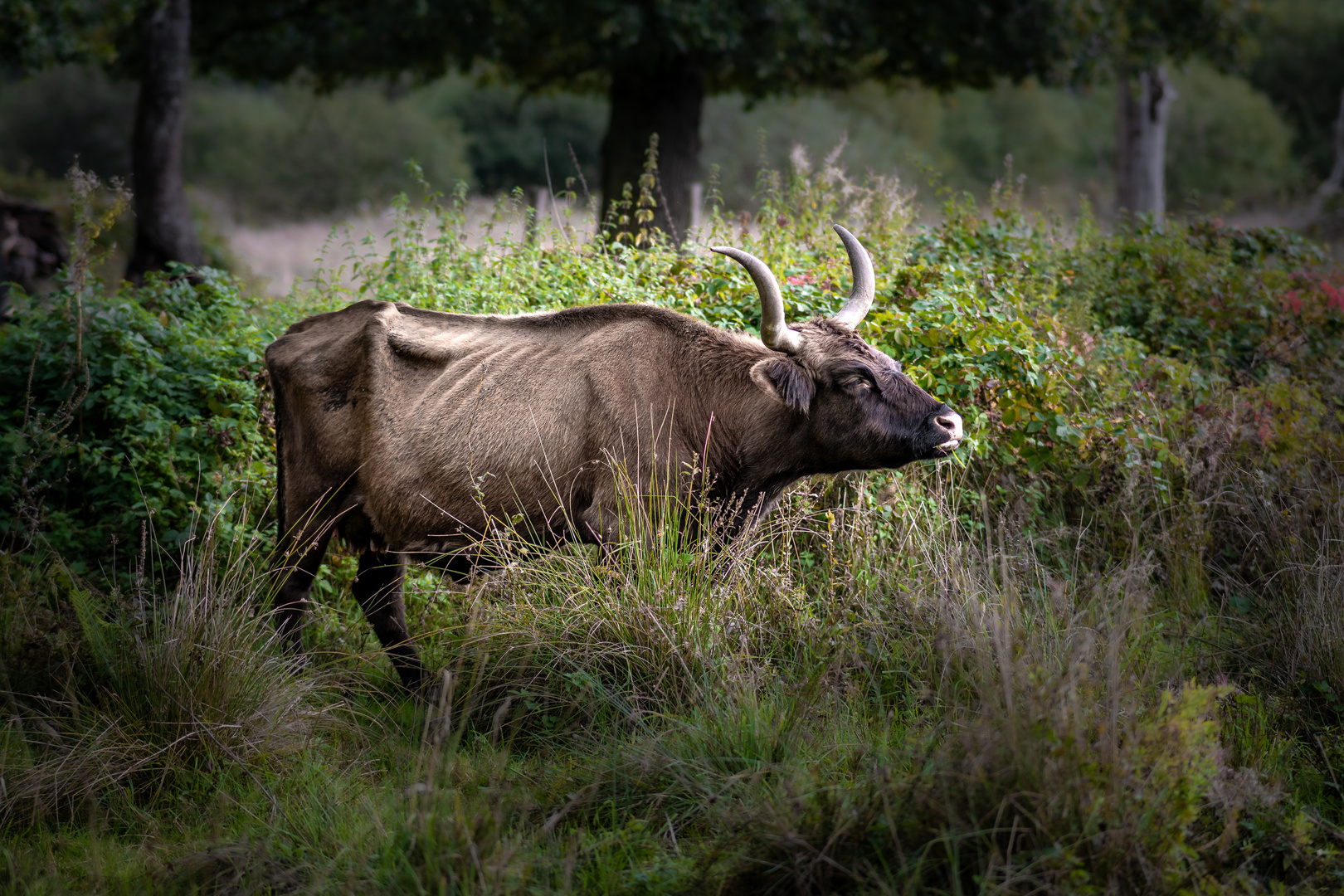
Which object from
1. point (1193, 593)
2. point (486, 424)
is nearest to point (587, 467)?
point (486, 424)

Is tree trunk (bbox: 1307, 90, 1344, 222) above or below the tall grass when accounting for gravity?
above

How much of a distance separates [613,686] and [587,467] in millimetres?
1224

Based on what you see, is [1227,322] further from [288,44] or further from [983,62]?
[288,44]

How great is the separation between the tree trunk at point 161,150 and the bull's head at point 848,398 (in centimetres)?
1099

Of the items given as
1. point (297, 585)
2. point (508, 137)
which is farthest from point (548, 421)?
point (508, 137)

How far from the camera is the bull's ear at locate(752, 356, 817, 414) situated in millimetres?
4887

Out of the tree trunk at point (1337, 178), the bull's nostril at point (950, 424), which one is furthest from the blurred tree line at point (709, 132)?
the bull's nostril at point (950, 424)

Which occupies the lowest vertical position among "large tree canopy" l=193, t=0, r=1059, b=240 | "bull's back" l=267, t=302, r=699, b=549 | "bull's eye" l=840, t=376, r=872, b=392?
"bull's back" l=267, t=302, r=699, b=549

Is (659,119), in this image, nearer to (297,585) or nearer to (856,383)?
(856,383)

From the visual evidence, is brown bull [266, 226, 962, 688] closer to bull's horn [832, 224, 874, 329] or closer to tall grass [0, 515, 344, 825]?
bull's horn [832, 224, 874, 329]

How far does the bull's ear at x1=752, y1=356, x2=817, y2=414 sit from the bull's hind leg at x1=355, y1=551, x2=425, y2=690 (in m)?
2.08

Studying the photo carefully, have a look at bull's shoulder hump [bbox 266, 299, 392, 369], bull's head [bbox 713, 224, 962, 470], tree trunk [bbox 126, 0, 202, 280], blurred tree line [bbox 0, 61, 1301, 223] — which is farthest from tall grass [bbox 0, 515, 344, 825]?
blurred tree line [bbox 0, 61, 1301, 223]

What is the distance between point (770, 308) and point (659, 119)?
9557 millimetres

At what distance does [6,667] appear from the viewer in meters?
4.16
